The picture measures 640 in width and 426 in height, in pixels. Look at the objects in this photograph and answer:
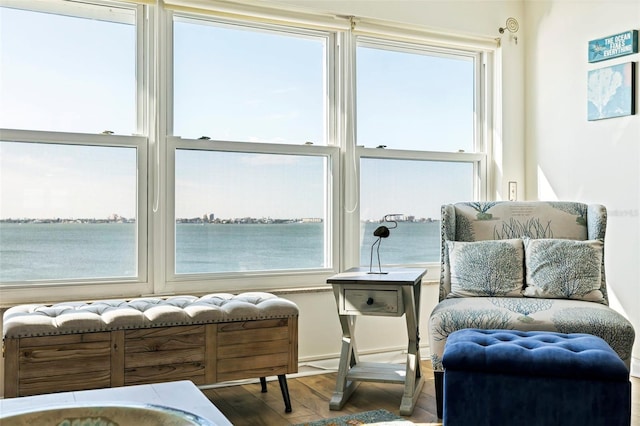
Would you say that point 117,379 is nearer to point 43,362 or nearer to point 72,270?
point 43,362

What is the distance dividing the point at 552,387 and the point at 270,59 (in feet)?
7.87

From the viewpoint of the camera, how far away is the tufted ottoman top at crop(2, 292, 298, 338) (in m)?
2.55

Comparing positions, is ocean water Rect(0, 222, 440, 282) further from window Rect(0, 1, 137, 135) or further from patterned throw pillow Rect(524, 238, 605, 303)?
patterned throw pillow Rect(524, 238, 605, 303)

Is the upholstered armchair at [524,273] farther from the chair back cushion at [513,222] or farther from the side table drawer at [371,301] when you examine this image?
the side table drawer at [371,301]

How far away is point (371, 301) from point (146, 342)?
1060 millimetres

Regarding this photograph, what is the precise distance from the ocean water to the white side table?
0.60 m

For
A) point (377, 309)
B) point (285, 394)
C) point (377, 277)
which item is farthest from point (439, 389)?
point (285, 394)

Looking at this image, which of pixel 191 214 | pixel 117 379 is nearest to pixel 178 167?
pixel 191 214

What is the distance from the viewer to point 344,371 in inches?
125

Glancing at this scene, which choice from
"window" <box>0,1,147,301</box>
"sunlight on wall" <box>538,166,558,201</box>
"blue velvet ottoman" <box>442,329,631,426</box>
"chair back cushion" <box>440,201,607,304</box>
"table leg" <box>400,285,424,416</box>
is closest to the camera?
"blue velvet ottoman" <box>442,329,631,426</box>

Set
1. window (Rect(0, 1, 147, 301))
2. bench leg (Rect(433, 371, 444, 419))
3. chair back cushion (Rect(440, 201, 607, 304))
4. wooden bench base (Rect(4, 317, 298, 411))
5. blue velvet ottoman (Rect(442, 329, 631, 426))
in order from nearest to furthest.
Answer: blue velvet ottoman (Rect(442, 329, 631, 426)) < wooden bench base (Rect(4, 317, 298, 411)) < bench leg (Rect(433, 371, 444, 419)) < window (Rect(0, 1, 147, 301)) < chair back cushion (Rect(440, 201, 607, 304))

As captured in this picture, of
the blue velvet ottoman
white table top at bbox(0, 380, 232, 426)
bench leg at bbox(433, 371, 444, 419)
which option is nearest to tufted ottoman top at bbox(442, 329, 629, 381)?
the blue velvet ottoman

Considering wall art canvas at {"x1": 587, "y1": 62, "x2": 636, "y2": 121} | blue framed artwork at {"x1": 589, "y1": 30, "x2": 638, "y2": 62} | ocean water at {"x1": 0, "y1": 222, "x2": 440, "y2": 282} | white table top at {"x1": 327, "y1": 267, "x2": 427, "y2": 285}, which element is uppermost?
blue framed artwork at {"x1": 589, "y1": 30, "x2": 638, "y2": 62}

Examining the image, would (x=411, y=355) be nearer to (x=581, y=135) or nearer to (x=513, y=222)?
(x=513, y=222)
